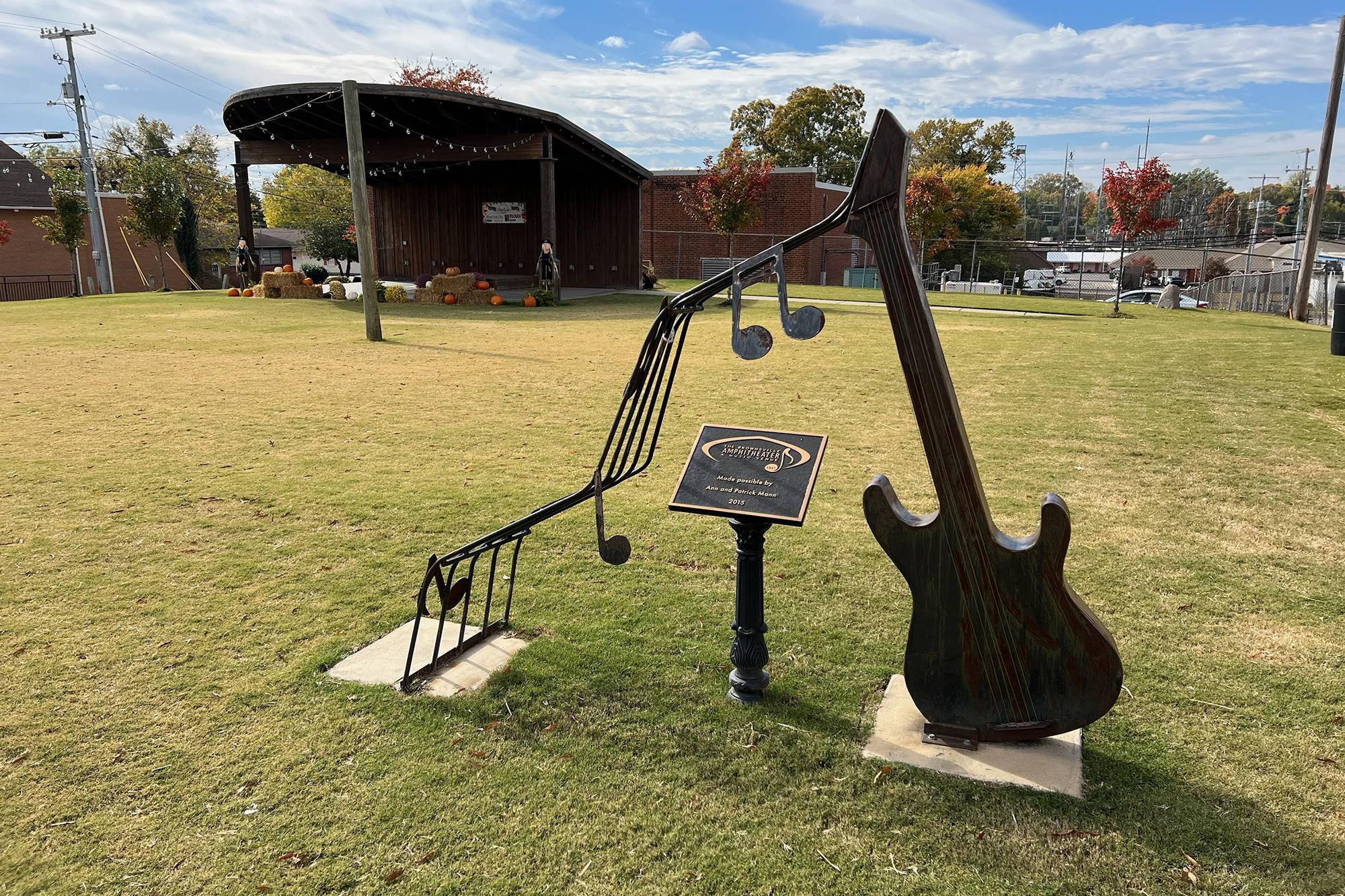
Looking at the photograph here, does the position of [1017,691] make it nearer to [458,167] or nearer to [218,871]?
[218,871]

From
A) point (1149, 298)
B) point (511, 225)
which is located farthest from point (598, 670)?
point (1149, 298)

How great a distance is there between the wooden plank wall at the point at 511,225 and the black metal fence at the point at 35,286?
1606cm

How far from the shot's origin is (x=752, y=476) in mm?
3443

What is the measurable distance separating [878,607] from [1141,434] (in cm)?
493

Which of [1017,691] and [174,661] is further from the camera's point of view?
[174,661]

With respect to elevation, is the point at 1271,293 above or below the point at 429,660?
above

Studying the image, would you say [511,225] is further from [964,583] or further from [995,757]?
[995,757]

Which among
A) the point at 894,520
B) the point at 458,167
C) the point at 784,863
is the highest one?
the point at 458,167

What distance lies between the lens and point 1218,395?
386 inches

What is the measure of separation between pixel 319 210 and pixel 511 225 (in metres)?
25.2

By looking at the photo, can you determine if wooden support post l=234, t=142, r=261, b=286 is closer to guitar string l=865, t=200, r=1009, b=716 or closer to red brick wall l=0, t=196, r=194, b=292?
red brick wall l=0, t=196, r=194, b=292

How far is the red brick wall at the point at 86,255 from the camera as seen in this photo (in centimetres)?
3544

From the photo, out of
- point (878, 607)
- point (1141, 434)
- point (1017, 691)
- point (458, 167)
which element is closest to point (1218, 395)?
point (1141, 434)

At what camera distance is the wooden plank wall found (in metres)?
27.9
